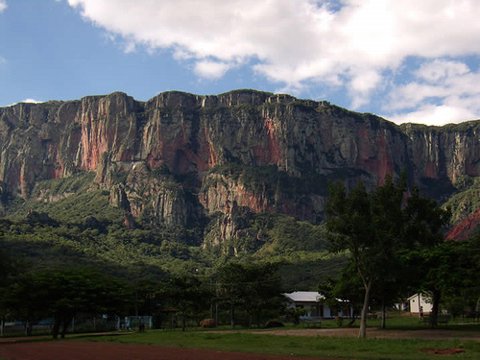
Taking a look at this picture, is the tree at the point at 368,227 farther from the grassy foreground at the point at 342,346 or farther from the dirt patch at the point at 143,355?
the dirt patch at the point at 143,355

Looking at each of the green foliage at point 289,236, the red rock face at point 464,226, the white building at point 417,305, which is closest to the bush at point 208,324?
the white building at point 417,305

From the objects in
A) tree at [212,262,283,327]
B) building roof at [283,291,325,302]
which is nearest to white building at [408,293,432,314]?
building roof at [283,291,325,302]

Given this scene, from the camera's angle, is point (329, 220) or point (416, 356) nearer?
point (416, 356)

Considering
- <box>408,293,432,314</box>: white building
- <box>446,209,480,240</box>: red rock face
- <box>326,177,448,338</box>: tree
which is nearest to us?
<box>326,177,448,338</box>: tree

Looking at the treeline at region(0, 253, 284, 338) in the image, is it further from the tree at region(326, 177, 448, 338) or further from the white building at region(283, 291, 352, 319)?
the tree at region(326, 177, 448, 338)

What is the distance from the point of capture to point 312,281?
120812mm

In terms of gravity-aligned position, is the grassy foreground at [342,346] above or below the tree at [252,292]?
below

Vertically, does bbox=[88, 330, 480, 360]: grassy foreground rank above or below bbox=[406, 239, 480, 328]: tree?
below

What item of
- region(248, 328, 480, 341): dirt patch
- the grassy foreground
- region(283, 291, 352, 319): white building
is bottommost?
the grassy foreground

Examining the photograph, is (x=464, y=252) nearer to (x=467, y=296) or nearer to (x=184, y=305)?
(x=467, y=296)

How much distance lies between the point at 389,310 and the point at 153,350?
256 feet

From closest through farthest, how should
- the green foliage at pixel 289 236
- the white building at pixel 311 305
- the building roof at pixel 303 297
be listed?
the white building at pixel 311 305
the building roof at pixel 303 297
the green foliage at pixel 289 236

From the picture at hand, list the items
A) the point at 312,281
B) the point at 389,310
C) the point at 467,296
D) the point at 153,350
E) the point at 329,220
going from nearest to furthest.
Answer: the point at 153,350 < the point at 329,220 < the point at 467,296 < the point at 389,310 < the point at 312,281

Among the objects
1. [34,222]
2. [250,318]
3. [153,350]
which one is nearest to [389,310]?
[250,318]
